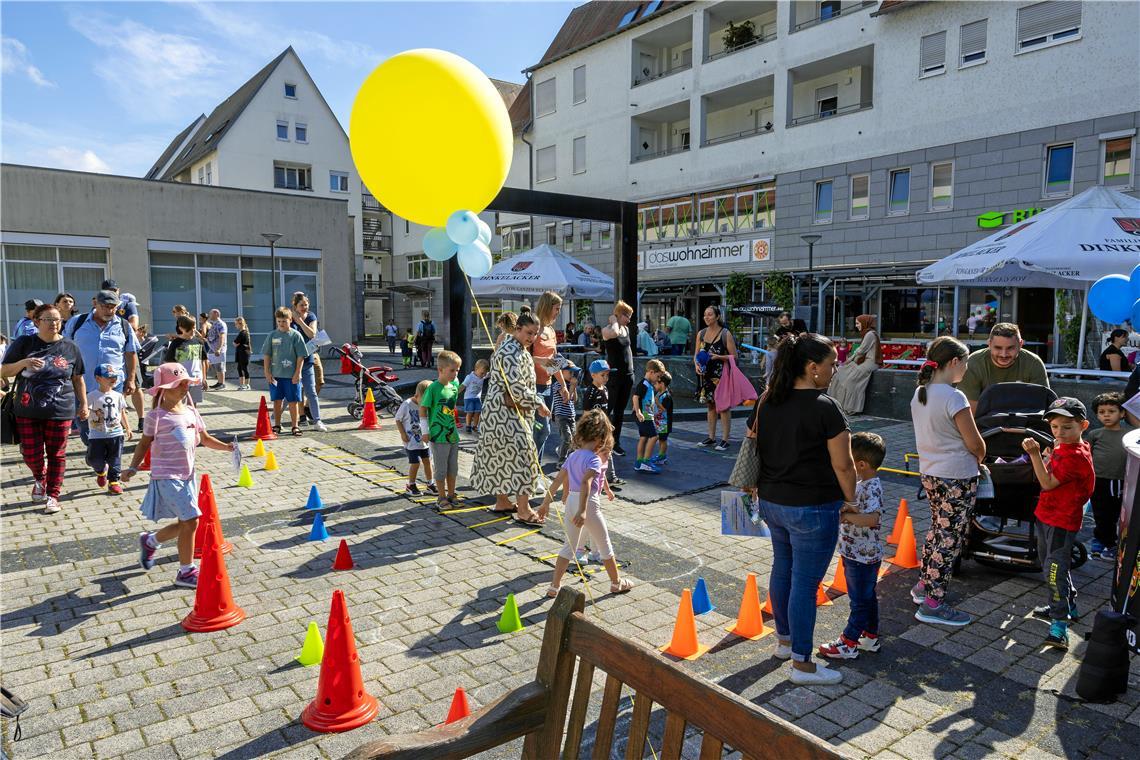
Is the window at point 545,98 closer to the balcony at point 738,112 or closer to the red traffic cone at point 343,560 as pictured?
the balcony at point 738,112

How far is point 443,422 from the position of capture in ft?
22.9

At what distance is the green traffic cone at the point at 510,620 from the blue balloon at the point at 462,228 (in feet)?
8.48

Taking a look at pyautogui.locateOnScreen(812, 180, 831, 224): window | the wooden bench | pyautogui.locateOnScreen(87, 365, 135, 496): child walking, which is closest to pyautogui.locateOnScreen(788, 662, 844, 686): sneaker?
the wooden bench

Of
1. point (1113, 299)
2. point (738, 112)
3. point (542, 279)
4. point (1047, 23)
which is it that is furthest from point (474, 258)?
point (738, 112)

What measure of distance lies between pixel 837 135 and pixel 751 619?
23.1 metres

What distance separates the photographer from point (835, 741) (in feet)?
11.1

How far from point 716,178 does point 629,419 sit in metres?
17.7

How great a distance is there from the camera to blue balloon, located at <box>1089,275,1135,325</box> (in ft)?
25.5

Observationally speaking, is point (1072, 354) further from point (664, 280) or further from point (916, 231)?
point (664, 280)

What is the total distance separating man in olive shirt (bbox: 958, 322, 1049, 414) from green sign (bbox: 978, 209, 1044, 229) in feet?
53.4

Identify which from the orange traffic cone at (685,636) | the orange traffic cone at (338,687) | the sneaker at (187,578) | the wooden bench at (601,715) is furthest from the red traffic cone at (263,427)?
the wooden bench at (601,715)

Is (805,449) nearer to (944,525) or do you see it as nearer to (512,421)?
(944,525)

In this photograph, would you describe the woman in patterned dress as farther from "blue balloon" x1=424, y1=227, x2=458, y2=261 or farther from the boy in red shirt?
the boy in red shirt

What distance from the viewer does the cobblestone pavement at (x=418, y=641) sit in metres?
3.46
